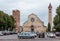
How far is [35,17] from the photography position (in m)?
189

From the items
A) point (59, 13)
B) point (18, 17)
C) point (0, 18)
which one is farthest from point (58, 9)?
point (18, 17)

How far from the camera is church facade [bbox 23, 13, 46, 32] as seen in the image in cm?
18550

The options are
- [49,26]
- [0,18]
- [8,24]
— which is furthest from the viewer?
[49,26]

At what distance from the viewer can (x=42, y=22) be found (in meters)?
187

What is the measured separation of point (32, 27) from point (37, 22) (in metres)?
5.80

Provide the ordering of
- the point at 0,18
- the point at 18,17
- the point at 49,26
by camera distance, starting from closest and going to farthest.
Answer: the point at 0,18, the point at 49,26, the point at 18,17

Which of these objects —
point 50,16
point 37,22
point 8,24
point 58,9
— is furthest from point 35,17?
point 58,9

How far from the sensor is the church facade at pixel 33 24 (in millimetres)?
185500

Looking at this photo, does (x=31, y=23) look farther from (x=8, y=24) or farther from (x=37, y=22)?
(x=8, y=24)

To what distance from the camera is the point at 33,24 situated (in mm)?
187750

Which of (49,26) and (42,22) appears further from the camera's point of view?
(42,22)

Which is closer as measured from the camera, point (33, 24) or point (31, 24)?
point (31, 24)

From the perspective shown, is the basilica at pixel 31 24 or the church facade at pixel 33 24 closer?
the basilica at pixel 31 24

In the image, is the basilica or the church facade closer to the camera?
the basilica
